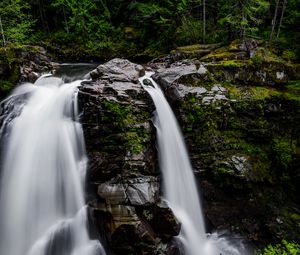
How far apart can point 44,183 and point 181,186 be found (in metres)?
4.27

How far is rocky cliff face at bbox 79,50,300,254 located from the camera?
6.98 meters

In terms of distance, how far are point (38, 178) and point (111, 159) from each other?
2286 millimetres

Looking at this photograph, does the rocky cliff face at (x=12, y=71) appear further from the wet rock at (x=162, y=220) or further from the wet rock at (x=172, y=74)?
the wet rock at (x=162, y=220)

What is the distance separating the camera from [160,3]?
2155cm

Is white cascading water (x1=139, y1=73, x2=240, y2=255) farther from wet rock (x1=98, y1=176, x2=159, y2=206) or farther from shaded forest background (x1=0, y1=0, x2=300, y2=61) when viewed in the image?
shaded forest background (x1=0, y1=0, x2=300, y2=61)

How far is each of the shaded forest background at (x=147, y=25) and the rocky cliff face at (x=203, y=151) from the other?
4434mm

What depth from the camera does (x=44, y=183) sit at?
7.67 meters

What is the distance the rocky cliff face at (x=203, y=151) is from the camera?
6980mm

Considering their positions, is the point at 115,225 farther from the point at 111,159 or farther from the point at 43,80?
the point at 43,80

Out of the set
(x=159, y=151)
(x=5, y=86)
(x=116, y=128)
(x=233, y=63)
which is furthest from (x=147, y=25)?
(x=116, y=128)

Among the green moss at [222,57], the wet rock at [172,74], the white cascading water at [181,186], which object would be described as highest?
the green moss at [222,57]

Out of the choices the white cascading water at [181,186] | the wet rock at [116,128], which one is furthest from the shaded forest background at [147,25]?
the wet rock at [116,128]

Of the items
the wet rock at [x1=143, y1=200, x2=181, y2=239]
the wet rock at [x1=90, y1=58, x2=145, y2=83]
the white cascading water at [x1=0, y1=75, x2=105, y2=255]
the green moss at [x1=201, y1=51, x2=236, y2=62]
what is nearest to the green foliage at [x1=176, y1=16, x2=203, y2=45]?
the green moss at [x1=201, y1=51, x2=236, y2=62]

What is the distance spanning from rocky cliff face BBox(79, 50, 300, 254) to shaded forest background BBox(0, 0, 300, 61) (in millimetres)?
4434
